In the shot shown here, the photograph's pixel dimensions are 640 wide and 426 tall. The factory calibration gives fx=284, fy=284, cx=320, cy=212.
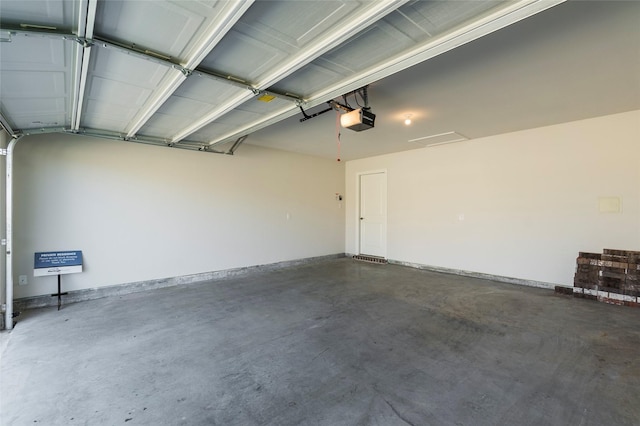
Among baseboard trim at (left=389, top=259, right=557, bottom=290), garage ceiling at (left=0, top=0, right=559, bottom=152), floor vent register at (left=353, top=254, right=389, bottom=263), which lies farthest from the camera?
floor vent register at (left=353, top=254, right=389, bottom=263)

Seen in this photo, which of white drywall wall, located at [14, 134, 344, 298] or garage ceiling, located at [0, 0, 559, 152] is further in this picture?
white drywall wall, located at [14, 134, 344, 298]

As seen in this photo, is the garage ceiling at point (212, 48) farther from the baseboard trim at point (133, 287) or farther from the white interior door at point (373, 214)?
the white interior door at point (373, 214)

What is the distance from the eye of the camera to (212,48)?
187cm

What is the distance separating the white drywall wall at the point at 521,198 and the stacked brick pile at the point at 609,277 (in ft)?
0.85

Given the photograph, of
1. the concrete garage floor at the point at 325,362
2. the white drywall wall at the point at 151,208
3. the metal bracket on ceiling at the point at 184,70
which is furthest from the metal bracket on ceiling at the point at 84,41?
the white drywall wall at the point at 151,208

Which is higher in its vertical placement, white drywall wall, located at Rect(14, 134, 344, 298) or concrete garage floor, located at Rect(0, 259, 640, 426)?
white drywall wall, located at Rect(14, 134, 344, 298)

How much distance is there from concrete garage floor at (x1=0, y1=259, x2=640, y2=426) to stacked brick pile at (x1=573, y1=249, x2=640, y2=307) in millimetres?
229

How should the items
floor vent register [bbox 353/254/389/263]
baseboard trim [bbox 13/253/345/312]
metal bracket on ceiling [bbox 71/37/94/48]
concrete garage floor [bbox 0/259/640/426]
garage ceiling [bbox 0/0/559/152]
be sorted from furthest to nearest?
1. floor vent register [bbox 353/254/389/263]
2. baseboard trim [bbox 13/253/345/312]
3. concrete garage floor [bbox 0/259/640/426]
4. metal bracket on ceiling [bbox 71/37/94/48]
5. garage ceiling [bbox 0/0/559/152]

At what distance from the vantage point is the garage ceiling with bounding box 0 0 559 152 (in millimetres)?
1523

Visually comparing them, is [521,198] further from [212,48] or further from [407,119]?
[212,48]

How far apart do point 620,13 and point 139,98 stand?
3.97 meters

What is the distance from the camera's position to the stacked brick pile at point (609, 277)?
388cm

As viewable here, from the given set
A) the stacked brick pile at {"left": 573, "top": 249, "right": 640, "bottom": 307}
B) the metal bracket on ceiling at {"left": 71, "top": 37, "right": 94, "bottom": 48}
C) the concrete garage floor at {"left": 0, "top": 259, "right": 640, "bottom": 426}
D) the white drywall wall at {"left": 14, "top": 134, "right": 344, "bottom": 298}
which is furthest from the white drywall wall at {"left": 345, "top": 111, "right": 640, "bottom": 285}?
the metal bracket on ceiling at {"left": 71, "top": 37, "right": 94, "bottom": 48}

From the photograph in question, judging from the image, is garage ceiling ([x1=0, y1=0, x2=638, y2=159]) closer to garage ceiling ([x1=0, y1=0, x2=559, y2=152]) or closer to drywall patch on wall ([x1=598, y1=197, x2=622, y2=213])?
garage ceiling ([x1=0, y1=0, x2=559, y2=152])
